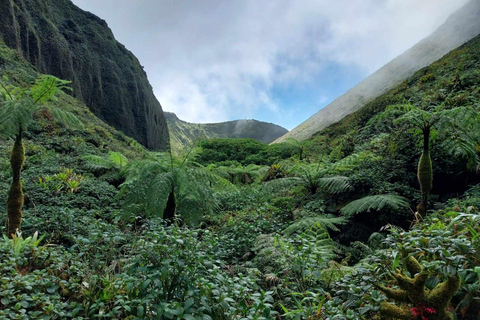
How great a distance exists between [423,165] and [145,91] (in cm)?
3171

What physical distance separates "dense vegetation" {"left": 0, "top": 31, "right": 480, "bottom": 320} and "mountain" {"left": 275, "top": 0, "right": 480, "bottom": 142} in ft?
37.5

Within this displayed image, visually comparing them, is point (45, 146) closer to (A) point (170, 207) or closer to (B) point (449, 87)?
(A) point (170, 207)

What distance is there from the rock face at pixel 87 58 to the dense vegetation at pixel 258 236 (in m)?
12.6

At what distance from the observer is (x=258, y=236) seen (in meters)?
3.36

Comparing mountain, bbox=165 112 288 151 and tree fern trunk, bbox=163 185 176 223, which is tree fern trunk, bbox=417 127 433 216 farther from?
mountain, bbox=165 112 288 151

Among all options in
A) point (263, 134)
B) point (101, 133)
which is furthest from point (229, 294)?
point (263, 134)

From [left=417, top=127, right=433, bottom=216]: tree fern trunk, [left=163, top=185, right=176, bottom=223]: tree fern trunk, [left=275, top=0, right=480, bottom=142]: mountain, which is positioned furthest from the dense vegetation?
[left=275, top=0, right=480, bottom=142]: mountain

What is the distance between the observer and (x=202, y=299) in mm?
1550

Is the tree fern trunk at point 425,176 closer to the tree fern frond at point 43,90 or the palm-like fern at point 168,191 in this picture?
the palm-like fern at point 168,191

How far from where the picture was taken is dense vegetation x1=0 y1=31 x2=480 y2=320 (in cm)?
144

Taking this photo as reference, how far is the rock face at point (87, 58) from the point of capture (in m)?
17.5

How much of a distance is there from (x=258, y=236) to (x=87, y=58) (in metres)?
26.3

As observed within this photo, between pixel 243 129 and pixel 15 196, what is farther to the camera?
pixel 243 129

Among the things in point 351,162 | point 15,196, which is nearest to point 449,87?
point 351,162
